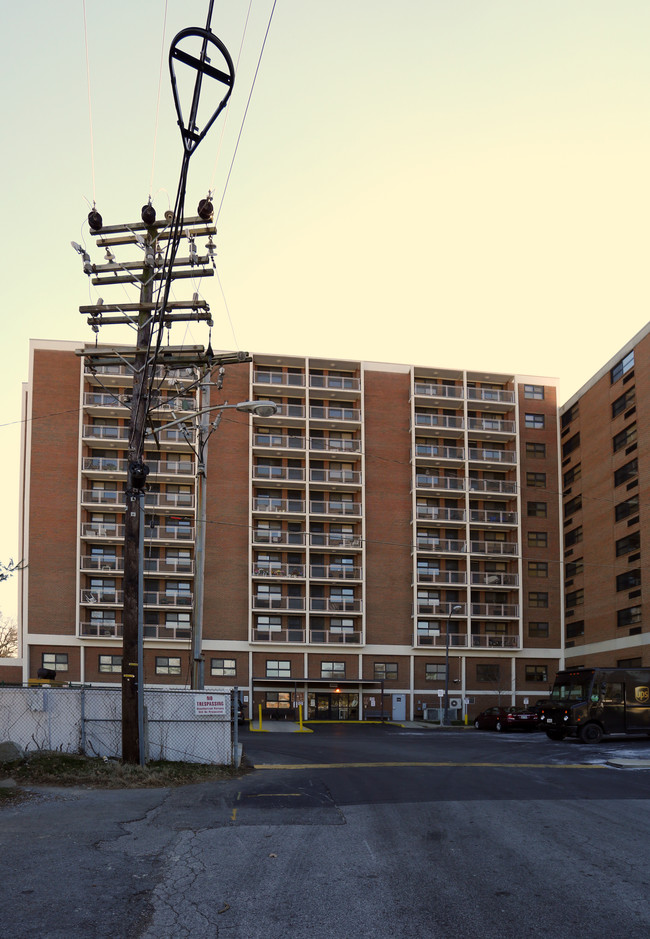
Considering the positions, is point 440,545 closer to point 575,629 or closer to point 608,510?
point 575,629

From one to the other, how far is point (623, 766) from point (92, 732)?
503 inches

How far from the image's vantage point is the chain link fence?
60.4ft

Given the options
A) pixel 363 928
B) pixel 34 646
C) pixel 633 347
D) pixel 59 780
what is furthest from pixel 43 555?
pixel 363 928

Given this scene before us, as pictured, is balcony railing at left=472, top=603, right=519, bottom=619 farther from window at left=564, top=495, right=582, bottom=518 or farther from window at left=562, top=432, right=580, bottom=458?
window at left=562, top=432, right=580, bottom=458

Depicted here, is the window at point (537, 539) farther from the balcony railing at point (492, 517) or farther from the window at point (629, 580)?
the window at point (629, 580)

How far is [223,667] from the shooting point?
57281 millimetres

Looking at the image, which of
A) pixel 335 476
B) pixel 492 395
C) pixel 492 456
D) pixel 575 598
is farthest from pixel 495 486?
pixel 335 476

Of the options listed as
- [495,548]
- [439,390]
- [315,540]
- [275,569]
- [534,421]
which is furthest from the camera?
[534,421]

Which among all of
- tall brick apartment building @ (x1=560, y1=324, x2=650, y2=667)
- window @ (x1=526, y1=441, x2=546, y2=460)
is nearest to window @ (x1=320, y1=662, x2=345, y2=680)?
tall brick apartment building @ (x1=560, y1=324, x2=650, y2=667)

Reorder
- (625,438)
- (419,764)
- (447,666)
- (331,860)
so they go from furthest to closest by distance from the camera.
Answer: (625,438) < (447,666) < (419,764) < (331,860)

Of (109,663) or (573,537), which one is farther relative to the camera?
(573,537)

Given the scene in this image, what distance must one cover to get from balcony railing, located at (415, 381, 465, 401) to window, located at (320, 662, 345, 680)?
19.7 metres

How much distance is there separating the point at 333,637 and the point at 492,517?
46.4 feet

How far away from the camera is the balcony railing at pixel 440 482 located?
61406 millimetres
